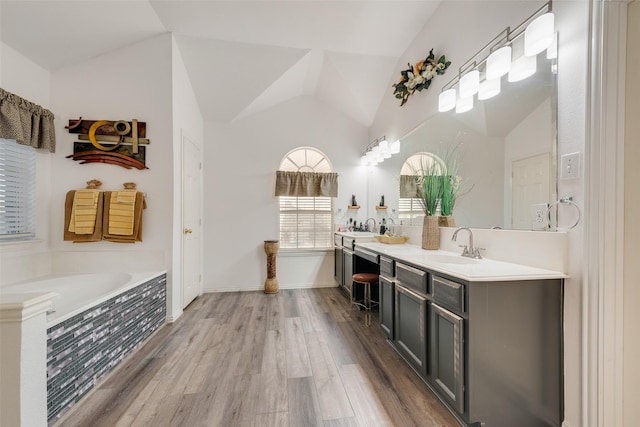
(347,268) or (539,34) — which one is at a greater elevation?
(539,34)

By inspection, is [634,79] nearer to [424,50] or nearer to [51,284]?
[424,50]

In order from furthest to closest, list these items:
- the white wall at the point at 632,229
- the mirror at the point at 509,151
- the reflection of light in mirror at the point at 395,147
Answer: the reflection of light in mirror at the point at 395,147 → the mirror at the point at 509,151 → the white wall at the point at 632,229

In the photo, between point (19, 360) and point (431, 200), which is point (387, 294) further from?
point (19, 360)

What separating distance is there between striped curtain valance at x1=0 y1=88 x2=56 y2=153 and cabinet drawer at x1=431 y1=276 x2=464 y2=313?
366 centimetres

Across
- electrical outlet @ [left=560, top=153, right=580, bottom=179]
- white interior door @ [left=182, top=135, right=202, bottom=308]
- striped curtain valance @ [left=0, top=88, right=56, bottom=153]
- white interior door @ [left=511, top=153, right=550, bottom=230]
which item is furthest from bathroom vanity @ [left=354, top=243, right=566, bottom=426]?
striped curtain valance @ [left=0, top=88, right=56, bottom=153]

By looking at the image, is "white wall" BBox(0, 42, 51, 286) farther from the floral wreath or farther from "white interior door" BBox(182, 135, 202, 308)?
the floral wreath

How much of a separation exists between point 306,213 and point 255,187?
926 mm

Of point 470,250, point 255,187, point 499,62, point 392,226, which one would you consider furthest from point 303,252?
point 499,62

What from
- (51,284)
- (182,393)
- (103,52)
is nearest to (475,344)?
(182,393)

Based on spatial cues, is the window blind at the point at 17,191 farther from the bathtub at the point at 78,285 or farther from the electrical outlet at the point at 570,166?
the electrical outlet at the point at 570,166

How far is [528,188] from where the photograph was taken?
1673 mm

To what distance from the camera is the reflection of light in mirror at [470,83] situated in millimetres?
1984

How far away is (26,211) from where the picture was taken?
2590 millimetres

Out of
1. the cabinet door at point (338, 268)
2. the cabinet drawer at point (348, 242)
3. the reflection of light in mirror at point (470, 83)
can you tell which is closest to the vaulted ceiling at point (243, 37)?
the reflection of light in mirror at point (470, 83)
